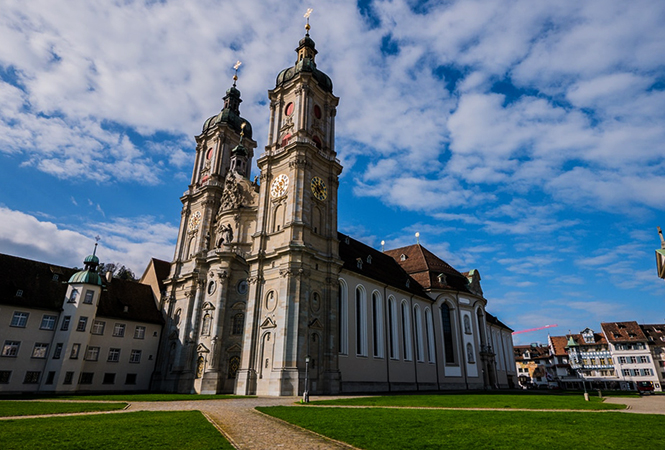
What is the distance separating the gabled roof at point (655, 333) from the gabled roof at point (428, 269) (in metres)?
44.7

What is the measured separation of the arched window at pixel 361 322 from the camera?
38.1 metres

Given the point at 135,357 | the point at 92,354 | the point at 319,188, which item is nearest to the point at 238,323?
the point at 135,357

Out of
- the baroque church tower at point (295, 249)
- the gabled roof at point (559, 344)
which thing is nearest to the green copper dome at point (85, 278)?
the baroque church tower at point (295, 249)

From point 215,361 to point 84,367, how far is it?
1363 centimetres

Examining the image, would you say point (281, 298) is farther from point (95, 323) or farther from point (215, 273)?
point (95, 323)

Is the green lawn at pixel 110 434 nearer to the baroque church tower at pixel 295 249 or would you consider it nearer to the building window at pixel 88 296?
the baroque church tower at pixel 295 249

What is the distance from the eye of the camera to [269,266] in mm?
36094

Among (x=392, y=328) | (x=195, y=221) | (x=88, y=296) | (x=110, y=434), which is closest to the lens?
(x=110, y=434)

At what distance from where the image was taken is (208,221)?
47562mm

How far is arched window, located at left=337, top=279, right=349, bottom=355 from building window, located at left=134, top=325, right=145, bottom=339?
2294cm

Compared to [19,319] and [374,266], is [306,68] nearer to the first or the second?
[374,266]

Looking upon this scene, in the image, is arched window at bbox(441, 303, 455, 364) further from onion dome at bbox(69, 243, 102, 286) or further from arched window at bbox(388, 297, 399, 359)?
onion dome at bbox(69, 243, 102, 286)

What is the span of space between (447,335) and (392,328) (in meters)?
10.8

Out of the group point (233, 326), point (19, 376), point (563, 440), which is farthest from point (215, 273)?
point (563, 440)
